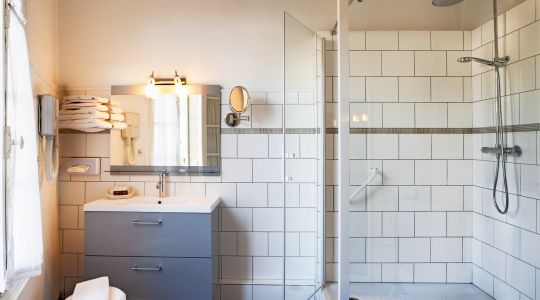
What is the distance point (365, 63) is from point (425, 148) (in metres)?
0.62

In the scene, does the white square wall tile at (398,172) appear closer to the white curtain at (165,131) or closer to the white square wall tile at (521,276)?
the white square wall tile at (521,276)

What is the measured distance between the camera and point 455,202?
197 cm

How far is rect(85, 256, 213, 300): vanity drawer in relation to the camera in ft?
6.45

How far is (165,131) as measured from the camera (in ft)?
7.64

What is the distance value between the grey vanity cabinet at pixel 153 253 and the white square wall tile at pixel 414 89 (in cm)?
137

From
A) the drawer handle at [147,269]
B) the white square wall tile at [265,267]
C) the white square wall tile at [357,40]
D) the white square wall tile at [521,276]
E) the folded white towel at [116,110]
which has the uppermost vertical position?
the white square wall tile at [357,40]

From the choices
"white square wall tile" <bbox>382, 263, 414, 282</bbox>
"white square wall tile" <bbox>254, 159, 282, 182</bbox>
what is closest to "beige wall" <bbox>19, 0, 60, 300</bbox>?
"white square wall tile" <bbox>254, 159, 282, 182</bbox>

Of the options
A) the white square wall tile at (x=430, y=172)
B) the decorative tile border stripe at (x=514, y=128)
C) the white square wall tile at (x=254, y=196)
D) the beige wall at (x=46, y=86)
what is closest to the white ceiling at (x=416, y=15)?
the decorative tile border stripe at (x=514, y=128)

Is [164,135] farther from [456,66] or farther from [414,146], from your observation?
[456,66]

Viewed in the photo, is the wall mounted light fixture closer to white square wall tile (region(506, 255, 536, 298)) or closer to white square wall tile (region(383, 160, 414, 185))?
white square wall tile (region(383, 160, 414, 185))

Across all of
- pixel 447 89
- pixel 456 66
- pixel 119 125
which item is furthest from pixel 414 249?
pixel 119 125

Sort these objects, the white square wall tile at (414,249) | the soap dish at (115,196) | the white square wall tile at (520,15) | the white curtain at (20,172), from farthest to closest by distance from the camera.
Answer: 1. the soap dish at (115,196)
2. the white square wall tile at (414,249)
3. the white square wall tile at (520,15)
4. the white curtain at (20,172)

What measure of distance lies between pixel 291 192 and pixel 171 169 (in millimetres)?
863

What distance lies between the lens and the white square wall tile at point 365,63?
69.3 inches
